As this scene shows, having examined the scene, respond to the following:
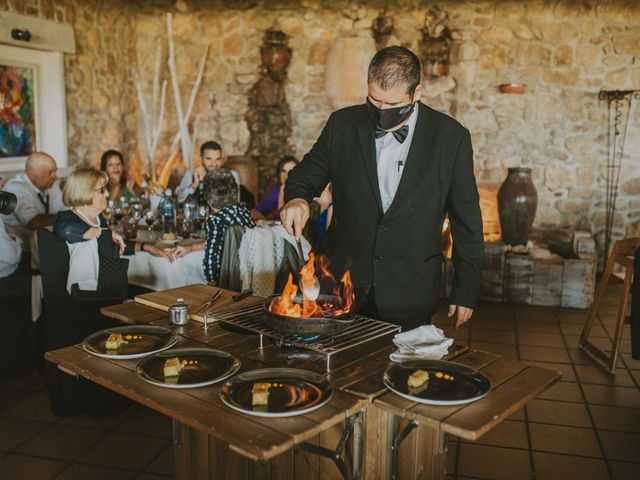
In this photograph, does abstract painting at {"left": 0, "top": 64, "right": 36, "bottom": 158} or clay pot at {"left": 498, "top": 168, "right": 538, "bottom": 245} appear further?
clay pot at {"left": 498, "top": 168, "right": 538, "bottom": 245}

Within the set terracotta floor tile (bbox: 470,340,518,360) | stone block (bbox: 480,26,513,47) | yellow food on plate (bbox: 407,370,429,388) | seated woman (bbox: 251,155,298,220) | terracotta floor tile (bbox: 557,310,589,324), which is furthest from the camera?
stone block (bbox: 480,26,513,47)

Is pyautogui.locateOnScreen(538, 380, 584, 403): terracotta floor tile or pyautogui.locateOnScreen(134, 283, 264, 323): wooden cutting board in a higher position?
pyautogui.locateOnScreen(134, 283, 264, 323): wooden cutting board

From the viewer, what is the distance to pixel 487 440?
3.28 m

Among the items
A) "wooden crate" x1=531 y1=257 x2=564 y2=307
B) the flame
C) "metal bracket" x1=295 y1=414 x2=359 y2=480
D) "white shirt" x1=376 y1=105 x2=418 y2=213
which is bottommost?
"wooden crate" x1=531 y1=257 x2=564 y2=307

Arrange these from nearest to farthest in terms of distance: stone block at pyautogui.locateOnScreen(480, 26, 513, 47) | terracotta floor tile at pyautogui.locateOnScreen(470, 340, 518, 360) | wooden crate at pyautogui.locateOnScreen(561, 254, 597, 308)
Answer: terracotta floor tile at pyautogui.locateOnScreen(470, 340, 518, 360) → wooden crate at pyautogui.locateOnScreen(561, 254, 597, 308) → stone block at pyautogui.locateOnScreen(480, 26, 513, 47)

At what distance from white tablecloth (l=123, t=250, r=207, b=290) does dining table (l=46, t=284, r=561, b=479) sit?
145cm

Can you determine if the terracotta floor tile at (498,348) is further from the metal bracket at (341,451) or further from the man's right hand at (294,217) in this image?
the metal bracket at (341,451)

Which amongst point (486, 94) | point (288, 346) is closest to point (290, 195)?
point (288, 346)

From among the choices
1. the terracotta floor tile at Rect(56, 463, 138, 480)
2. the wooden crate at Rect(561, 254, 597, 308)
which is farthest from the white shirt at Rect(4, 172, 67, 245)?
the wooden crate at Rect(561, 254, 597, 308)

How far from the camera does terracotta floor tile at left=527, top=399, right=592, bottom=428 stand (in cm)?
348

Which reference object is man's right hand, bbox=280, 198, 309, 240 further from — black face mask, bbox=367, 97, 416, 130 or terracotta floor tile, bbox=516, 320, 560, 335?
terracotta floor tile, bbox=516, 320, 560, 335

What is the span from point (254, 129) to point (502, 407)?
6.25 meters

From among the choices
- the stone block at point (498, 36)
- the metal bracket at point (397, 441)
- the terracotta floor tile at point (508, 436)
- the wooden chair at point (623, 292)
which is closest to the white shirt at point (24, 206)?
the terracotta floor tile at point (508, 436)

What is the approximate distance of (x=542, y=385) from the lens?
1874 mm
